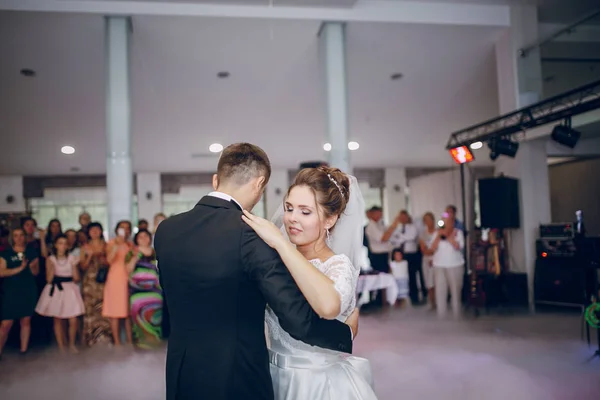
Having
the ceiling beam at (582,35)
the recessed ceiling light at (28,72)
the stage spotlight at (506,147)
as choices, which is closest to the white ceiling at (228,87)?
the recessed ceiling light at (28,72)

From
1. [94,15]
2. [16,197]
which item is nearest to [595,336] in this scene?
[94,15]

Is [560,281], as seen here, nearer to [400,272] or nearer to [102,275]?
[400,272]

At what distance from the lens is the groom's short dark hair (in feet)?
4.54

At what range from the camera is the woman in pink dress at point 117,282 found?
5000mm

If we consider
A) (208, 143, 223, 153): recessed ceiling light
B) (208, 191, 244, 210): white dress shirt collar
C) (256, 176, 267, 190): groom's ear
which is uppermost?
(208, 143, 223, 153): recessed ceiling light

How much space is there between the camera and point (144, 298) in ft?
16.5

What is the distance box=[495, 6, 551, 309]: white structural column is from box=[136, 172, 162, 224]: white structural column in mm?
9326

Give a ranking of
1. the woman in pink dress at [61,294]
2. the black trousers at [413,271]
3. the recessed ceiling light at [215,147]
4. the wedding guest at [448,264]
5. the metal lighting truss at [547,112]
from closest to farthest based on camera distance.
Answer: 1. the woman in pink dress at [61,294]
2. the metal lighting truss at [547,112]
3. the wedding guest at [448,264]
4. the black trousers at [413,271]
5. the recessed ceiling light at [215,147]

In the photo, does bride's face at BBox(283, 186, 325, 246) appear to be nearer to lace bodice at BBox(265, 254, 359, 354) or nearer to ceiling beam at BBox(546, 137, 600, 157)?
lace bodice at BBox(265, 254, 359, 354)

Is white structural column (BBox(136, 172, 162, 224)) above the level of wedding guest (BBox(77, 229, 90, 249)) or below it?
above

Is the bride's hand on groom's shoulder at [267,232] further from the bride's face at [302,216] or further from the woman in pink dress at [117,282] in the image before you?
the woman in pink dress at [117,282]

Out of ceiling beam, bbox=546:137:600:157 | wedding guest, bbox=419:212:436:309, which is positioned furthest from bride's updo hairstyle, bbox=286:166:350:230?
ceiling beam, bbox=546:137:600:157

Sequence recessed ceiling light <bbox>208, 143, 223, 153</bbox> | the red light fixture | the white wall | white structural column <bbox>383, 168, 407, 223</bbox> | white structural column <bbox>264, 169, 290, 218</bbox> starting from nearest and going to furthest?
the red light fixture → recessed ceiling light <bbox>208, 143, 223, 153</bbox> → the white wall → white structural column <bbox>264, 169, 290, 218</bbox> → white structural column <bbox>383, 168, 407, 223</bbox>

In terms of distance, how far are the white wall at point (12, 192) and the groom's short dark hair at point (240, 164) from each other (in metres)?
12.9
